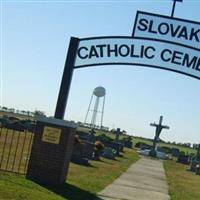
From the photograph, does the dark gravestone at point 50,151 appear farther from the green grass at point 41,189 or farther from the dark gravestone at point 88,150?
the dark gravestone at point 88,150

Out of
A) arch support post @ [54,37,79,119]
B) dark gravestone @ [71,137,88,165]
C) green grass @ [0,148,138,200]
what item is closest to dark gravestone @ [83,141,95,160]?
dark gravestone @ [71,137,88,165]

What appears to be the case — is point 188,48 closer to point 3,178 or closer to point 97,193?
point 97,193

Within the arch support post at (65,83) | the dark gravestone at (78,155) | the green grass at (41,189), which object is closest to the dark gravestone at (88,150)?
the dark gravestone at (78,155)

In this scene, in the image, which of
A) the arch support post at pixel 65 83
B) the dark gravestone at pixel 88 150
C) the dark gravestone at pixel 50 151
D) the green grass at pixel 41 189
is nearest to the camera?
Answer: the green grass at pixel 41 189

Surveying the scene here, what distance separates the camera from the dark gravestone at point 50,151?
1427 centimetres

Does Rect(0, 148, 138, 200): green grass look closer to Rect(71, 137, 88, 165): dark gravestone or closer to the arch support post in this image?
the arch support post

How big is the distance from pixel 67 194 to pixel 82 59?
3.84 m

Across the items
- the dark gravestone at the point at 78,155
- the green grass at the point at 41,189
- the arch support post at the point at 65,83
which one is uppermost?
the arch support post at the point at 65,83

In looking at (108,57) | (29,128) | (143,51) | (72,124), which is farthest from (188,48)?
(29,128)

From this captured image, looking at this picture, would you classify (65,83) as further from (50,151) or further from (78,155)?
(78,155)

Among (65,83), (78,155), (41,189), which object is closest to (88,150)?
(78,155)

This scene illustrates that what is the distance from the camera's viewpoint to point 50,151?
47.0 feet

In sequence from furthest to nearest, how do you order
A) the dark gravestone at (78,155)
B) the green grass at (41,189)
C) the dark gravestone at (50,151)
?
the dark gravestone at (78,155), the dark gravestone at (50,151), the green grass at (41,189)

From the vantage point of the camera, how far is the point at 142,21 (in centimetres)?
1490
